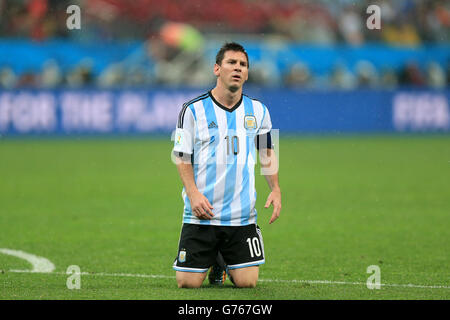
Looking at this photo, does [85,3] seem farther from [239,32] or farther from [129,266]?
[129,266]

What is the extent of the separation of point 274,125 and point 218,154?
687 inches

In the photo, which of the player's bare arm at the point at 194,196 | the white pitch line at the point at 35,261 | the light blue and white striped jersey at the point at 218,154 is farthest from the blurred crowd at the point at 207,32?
the player's bare arm at the point at 194,196

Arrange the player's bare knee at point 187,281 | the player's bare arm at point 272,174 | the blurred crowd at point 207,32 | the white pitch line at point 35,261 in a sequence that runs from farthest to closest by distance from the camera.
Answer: the blurred crowd at point 207,32 → the white pitch line at point 35,261 → the player's bare arm at point 272,174 → the player's bare knee at point 187,281

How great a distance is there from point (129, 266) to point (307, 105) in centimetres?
1773

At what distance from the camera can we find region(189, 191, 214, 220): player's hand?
665 centimetres

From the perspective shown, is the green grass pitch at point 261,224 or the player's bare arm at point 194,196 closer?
the player's bare arm at point 194,196

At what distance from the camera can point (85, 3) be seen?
2620 centimetres

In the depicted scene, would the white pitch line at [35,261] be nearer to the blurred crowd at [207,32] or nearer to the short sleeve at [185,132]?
the short sleeve at [185,132]

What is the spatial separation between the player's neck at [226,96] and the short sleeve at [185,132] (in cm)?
28

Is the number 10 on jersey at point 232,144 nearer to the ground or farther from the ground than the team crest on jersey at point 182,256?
farther from the ground

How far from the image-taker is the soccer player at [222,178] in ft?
22.3

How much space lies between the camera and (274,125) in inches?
954

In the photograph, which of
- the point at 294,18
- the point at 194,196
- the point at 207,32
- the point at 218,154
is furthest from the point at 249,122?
the point at 294,18

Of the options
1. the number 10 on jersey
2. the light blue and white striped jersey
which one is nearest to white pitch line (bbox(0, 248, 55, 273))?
the light blue and white striped jersey
